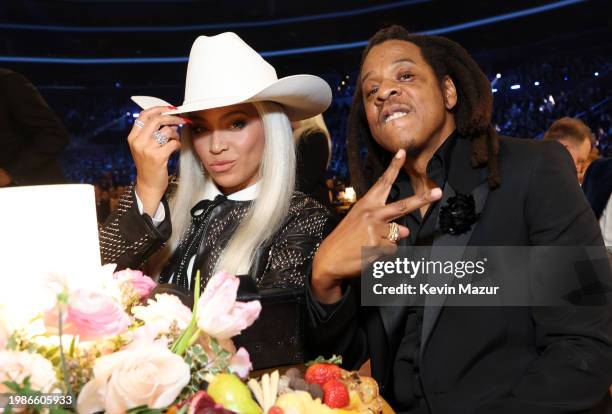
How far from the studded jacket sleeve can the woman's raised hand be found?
4 centimetres

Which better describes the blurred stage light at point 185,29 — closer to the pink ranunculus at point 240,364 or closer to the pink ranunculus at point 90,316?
the pink ranunculus at point 240,364

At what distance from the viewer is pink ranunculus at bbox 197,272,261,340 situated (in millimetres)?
764

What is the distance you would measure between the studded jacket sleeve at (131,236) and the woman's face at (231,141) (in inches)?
8.4

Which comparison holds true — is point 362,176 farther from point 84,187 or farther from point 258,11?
point 258,11

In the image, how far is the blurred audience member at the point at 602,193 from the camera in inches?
130

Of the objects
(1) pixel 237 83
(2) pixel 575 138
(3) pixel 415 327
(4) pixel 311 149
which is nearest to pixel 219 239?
(1) pixel 237 83

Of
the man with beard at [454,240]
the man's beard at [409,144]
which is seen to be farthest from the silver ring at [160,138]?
the man's beard at [409,144]

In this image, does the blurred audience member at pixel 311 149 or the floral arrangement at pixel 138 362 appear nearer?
the floral arrangement at pixel 138 362

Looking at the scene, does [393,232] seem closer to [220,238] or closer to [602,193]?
[220,238]

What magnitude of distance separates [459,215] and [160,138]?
0.91 metres

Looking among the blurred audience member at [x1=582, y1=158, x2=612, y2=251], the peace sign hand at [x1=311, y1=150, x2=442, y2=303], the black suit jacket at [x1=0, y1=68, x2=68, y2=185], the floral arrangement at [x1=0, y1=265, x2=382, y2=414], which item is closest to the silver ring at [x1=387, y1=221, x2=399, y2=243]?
the peace sign hand at [x1=311, y1=150, x2=442, y2=303]

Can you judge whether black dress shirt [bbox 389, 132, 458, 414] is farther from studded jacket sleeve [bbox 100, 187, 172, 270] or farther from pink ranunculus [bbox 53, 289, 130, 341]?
pink ranunculus [bbox 53, 289, 130, 341]

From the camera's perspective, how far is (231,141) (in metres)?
1.88

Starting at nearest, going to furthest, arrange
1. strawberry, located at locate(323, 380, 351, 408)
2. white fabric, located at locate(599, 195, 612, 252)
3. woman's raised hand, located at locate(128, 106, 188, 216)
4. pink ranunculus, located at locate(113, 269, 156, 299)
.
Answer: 1. strawberry, located at locate(323, 380, 351, 408)
2. pink ranunculus, located at locate(113, 269, 156, 299)
3. woman's raised hand, located at locate(128, 106, 188, 216)
4. white fabric, located at locate(599, 195, 612, 252)
